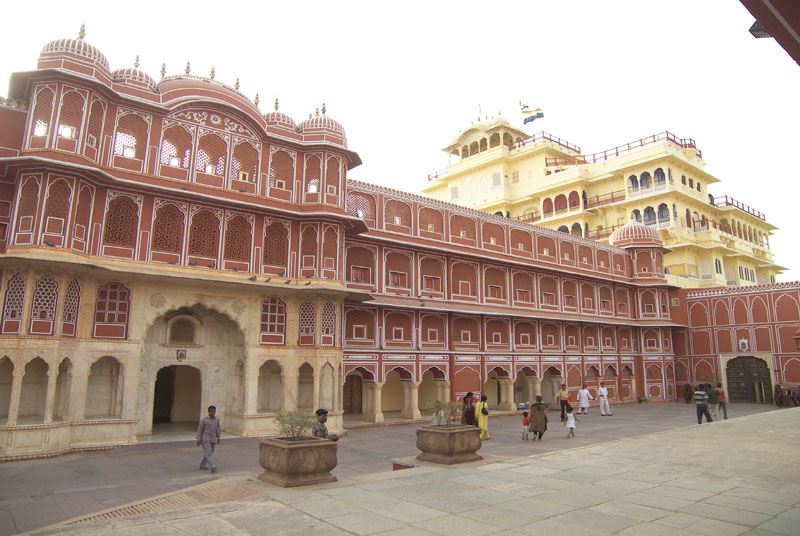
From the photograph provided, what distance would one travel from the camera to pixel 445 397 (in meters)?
25.6

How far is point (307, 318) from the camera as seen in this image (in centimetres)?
1942

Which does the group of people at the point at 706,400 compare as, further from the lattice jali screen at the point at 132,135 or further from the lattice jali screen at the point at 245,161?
the lattice jali screen at the point at 132,135

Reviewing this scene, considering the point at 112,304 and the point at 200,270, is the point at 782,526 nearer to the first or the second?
the point at 200,270

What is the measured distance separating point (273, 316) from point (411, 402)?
8.44 meters

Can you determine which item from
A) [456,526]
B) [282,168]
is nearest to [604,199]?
[282,168]

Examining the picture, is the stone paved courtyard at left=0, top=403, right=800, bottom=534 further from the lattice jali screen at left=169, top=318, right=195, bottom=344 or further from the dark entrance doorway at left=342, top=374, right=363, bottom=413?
the dark entrance doorway at left=342, top=374, right=363, bottom=413

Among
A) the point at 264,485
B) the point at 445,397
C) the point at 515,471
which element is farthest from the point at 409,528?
the point at 445,397

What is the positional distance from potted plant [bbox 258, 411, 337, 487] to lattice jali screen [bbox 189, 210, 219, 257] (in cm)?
1005

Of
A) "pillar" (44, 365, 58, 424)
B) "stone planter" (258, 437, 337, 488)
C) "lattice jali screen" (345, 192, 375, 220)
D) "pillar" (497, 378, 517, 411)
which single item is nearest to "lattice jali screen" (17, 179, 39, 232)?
"pillar" (44, 365, 58, 424)

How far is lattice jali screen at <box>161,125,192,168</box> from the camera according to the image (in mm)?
18016

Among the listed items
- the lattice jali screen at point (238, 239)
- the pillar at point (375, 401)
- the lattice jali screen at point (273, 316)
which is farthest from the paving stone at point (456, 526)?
the pillar at point (375, 401)

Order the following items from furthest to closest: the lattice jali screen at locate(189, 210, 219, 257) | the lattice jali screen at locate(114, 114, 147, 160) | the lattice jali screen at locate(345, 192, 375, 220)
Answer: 1. the lattice jali screen at locate(345, 192, 375, 220)
2. the lattice jali screen at locate(189, 210, 219, 257)
3. the lattice jali screen at locate(114, 114, 147, 160)

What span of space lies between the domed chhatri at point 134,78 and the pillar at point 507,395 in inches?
853

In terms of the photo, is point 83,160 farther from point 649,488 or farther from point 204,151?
point 649,488
